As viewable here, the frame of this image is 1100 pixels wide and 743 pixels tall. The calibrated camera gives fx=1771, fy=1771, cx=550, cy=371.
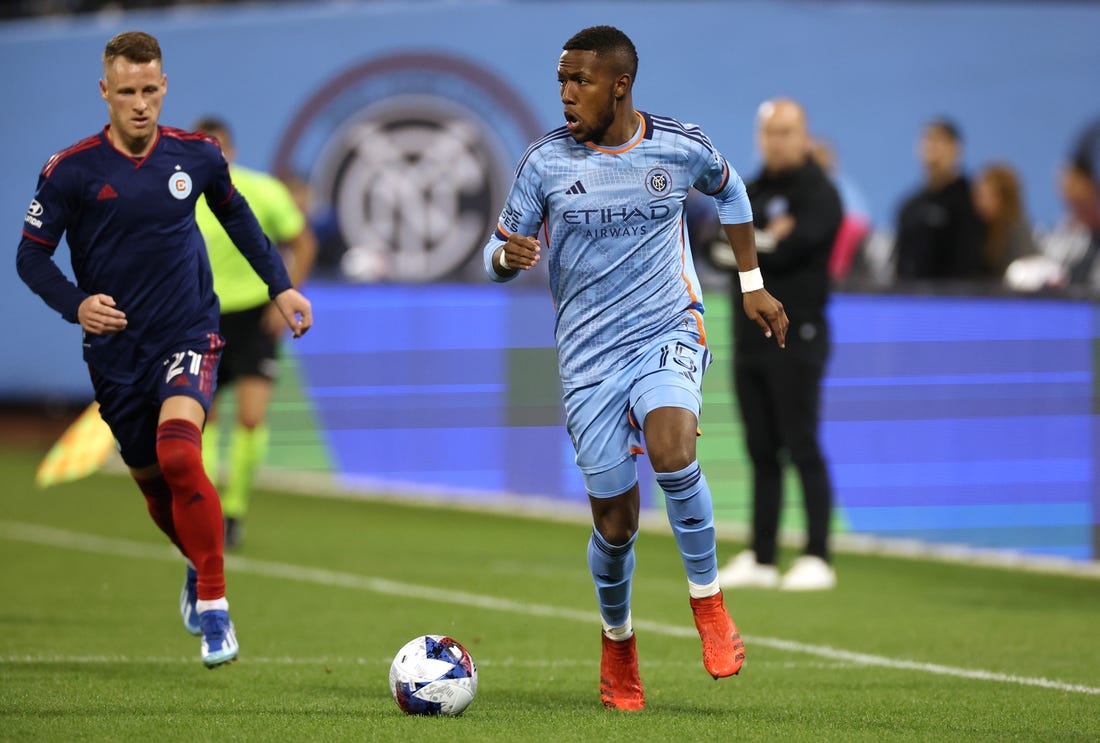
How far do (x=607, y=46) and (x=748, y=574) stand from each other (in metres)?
4.94

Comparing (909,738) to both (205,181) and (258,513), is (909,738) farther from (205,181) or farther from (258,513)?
(258,513)

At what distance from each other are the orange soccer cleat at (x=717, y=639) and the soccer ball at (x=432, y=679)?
0.81 metres

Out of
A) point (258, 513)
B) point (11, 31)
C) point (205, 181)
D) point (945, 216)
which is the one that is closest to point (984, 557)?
point (945, 216)

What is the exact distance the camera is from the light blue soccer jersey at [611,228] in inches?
246

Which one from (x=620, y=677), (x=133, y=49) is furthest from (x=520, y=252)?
(x=133, y=49)

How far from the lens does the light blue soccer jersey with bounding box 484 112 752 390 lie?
20.5 feet

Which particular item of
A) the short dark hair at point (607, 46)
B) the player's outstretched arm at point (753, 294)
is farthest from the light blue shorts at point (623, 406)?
the short dark hair at point (607, 46)

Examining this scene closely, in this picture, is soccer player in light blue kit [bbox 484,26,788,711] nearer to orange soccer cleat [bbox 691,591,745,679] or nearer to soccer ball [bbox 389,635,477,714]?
orange soccer cleat [bbox 691,591,745,679]

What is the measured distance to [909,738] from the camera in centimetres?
574

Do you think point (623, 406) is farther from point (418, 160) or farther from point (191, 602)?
point (418, 160)

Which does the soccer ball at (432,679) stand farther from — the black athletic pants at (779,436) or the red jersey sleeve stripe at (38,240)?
the black athletic pants at (779,436)

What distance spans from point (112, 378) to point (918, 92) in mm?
12521

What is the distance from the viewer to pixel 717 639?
6.07 meters

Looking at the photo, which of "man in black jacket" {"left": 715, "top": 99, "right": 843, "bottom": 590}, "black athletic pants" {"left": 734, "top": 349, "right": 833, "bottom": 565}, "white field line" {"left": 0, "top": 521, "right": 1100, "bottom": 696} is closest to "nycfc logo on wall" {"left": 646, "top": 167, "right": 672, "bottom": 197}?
"white field line" {"left": 0, "top": 521, "right": 1100, "bottom": 696}
